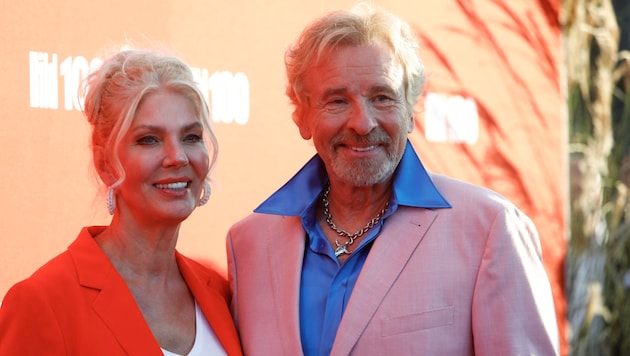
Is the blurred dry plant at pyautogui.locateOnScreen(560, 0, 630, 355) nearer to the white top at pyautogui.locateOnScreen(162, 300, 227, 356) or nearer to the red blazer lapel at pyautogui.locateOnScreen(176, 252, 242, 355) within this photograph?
the red blazer lapel at pyautogui.locateOnScreen(176, 252, 242, 355)

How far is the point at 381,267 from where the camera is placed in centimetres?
259

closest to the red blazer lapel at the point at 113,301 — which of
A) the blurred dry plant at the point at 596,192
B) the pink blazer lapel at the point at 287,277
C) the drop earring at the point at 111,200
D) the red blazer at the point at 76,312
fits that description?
the red blazer at the point at 76,312

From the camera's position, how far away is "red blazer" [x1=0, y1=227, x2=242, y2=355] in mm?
2217

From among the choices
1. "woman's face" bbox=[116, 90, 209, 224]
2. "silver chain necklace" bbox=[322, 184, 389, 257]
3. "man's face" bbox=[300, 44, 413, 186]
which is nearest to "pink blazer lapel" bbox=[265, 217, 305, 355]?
"silver chain necklace" bbox=[322, 184, 389, 257]

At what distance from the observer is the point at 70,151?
3197 millimetres

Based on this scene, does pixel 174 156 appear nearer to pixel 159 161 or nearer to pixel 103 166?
pixel 159 161

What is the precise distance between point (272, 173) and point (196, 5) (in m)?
0.82

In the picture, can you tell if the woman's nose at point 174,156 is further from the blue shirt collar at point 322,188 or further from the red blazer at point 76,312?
the blue shirt collar at point 322,188

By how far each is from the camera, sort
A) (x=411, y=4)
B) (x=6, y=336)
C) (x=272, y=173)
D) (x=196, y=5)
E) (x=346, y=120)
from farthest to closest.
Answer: (x=411, y=4) → (x=272, y=173) → (x=196, y=5) → (x=346, y=120) → (x=6, y=336)

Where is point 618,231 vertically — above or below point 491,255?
below

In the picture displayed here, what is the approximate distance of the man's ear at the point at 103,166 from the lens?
2.55 m

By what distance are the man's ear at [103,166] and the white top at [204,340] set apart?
0.49 m

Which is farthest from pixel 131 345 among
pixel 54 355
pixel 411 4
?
pixel 411 4

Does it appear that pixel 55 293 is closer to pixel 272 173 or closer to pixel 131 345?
pixel 131 345
